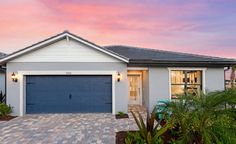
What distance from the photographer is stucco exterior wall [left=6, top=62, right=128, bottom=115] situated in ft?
49.1

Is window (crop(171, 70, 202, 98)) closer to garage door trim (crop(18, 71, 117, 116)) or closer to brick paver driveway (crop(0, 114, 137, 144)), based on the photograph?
garage door trim (crop(18, 71, 117, 116))

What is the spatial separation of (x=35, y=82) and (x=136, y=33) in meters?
9.46

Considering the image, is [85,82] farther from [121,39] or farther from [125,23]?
[121,39]

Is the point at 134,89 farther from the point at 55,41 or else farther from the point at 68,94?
the point at 55,41

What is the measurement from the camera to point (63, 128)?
11164 millimetres

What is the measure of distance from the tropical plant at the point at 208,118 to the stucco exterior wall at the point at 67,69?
746 cm

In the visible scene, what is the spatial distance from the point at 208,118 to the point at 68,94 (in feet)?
32.4

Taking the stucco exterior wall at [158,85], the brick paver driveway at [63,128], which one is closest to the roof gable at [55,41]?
the stucco exterior wall at [158,85]

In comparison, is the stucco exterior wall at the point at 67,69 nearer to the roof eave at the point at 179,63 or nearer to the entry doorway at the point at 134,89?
the roof eave at the point at 179,63

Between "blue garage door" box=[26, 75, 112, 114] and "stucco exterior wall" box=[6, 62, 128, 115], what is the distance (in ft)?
1.77

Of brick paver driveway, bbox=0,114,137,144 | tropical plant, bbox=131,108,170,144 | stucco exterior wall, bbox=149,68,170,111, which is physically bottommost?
brick paver driveway, bbox=0,114,137,144

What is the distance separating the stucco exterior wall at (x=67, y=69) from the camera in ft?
49.1

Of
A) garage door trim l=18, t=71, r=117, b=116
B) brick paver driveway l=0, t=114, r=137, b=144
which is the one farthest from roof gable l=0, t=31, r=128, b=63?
brick paver driveway l=0, t=114, r=137, b=144

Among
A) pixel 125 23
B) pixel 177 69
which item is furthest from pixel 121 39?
pixel 177 69
